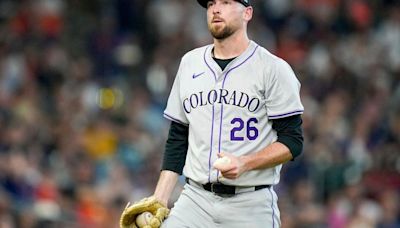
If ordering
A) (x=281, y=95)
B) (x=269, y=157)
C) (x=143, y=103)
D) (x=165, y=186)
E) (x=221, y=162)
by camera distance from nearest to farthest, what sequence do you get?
(x=221, y=162) → (x=269, y=157) → (x=281, y=95) → (x=165, y=186) → (x=143, y=103)

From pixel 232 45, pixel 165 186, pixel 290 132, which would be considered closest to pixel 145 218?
pixel 165 186

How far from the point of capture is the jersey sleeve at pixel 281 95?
588 centimetres

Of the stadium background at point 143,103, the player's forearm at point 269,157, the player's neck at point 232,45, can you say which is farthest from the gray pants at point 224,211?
the stadium background at point 143,103

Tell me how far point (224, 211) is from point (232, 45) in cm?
82

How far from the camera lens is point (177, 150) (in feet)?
20.2

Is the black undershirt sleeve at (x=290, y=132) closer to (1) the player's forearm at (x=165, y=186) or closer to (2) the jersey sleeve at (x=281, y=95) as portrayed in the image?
(2) the jersey sleeve at (x=281, y=95)

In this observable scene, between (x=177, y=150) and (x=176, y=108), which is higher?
(x=176, y=108)

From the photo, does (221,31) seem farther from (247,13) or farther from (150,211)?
(150,211)

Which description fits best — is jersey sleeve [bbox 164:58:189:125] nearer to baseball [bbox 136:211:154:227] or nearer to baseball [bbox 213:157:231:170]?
baseball [bbox 136:211:154:227]

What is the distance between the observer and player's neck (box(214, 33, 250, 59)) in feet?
19.7

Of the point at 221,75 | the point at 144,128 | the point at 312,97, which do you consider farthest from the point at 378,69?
the point at 221,75

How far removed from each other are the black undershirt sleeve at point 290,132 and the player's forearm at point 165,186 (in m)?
0.59

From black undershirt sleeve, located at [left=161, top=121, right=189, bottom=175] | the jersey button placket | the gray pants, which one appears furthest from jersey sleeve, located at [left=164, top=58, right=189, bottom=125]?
the gray pants

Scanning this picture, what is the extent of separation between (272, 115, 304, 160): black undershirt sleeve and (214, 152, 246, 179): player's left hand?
14.2 inches
